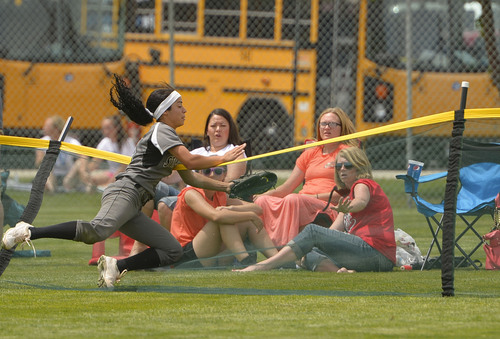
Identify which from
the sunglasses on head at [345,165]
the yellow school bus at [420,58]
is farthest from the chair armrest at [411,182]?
the yellow school bus at [420,58]

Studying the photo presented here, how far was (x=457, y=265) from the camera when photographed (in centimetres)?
668

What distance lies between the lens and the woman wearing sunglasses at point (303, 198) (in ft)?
23.0

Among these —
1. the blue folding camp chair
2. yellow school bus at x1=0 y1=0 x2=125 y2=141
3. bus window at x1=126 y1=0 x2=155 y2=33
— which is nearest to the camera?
the blue folding camp chair

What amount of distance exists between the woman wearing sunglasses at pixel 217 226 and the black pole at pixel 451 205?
1179 mm

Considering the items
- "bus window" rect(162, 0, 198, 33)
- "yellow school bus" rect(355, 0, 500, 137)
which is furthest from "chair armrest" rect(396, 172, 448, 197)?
"bus window" rect(162, 0, 198, 33)

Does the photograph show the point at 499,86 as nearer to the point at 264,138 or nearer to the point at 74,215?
the point at 264,138

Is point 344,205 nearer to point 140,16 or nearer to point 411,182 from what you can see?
point 411,182

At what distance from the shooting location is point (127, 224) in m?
7.00

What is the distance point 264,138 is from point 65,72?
10.9 ft

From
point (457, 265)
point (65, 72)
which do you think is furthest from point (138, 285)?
point (65, 72)

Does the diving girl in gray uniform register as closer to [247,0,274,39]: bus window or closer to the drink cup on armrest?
the drink cup on armrest

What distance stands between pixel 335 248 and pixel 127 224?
54.7 inches

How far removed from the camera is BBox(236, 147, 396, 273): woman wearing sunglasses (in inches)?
272

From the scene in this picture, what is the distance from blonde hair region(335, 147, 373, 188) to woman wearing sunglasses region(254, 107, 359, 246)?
5cm
